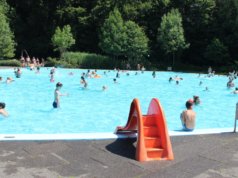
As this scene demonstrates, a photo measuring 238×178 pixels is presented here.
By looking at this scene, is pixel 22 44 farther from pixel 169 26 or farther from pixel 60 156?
→ pixel 60 156

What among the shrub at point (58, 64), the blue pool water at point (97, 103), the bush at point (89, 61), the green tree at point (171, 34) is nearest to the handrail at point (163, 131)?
the blue pool water at point (97, 103)

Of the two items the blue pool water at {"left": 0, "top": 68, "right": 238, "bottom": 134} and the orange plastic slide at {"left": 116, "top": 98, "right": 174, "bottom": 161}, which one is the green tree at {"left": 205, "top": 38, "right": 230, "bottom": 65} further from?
the orange plastic slide at {"left": 116, "top": 98, "right": 174, "bottom": 161}

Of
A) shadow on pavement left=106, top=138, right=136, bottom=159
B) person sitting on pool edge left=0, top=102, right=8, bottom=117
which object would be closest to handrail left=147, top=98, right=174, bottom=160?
shadow on pavement left=106, top=138, right=136, bottom=159

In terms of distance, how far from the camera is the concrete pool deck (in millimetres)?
6156

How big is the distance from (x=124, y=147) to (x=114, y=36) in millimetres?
36131

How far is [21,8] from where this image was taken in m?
55.8

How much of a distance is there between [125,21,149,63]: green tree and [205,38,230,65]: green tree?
25.7 feet

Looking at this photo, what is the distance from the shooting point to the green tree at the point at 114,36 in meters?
42.7

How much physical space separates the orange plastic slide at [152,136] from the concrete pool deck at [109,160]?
231 millimetres

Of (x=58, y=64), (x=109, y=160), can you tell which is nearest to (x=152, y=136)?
(x=109, y=160)

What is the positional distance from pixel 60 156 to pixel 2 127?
7.07m

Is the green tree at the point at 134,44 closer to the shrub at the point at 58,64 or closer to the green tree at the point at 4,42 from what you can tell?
the shrub at the point at 58,64

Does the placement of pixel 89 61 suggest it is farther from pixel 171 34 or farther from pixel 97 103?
pixel 97 103

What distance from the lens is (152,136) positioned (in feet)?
24.8
